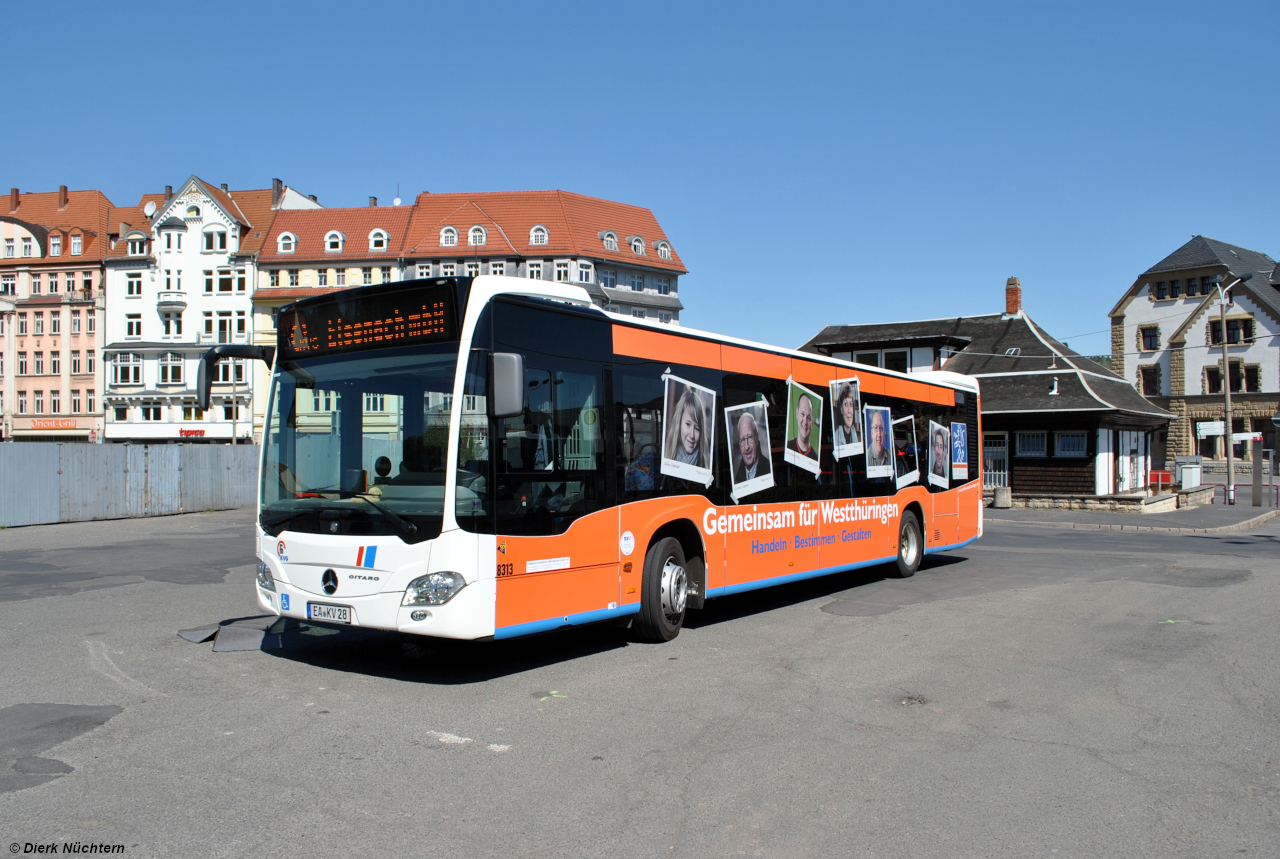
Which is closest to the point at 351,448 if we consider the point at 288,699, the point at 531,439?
the point at 531,439

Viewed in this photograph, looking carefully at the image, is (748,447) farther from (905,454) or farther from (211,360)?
(211,360)

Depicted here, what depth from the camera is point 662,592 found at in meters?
8.81

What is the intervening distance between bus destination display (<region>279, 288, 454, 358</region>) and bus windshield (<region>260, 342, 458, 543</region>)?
9 centimetres

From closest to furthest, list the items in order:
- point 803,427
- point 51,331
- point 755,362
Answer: point 755,362, point 803,427, point 51,331

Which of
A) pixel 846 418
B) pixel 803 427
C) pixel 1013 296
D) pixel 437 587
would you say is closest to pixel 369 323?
pixel 437 587

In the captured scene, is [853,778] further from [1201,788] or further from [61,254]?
[61,254]

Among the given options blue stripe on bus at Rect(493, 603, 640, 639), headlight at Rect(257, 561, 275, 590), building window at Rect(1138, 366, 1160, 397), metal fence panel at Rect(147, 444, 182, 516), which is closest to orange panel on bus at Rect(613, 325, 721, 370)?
blue stripe on bus at Rect(493, 603, 640, 639)

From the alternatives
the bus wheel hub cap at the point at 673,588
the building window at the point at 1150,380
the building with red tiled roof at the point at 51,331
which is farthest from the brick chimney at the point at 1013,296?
the building with red tiled roof at the point at 51,331

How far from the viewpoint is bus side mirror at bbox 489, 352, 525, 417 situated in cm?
670

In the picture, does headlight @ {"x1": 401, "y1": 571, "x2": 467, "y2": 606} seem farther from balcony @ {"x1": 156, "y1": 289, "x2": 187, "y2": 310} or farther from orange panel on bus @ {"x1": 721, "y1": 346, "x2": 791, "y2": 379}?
balcony @ {"x1": 156, "y1": 289, "x2": 187, "y2": 310}

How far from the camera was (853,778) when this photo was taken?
5102 millimetres

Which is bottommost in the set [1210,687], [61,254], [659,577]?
[1210,687]

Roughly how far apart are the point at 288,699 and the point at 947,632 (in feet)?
20.5

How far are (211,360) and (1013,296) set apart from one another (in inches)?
1818
